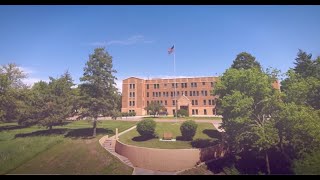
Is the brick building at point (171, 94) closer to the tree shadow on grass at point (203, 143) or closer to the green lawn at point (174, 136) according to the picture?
the green lawn at point (174, 136)

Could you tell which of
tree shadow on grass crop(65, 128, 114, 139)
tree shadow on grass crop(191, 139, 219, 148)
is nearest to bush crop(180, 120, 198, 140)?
tree shadow on grass crop(191, 139, 219, 148)

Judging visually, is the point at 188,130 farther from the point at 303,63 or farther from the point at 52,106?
the point at 303,63

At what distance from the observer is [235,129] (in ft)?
79.0

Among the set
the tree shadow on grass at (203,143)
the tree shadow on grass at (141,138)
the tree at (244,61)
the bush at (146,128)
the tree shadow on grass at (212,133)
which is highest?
the tree at (244,61)

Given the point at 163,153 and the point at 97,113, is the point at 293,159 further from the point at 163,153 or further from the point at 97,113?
the point at 97,113

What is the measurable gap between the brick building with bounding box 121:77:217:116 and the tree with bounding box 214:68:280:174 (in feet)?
134

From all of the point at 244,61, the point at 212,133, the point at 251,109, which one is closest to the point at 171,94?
the point at 244,61

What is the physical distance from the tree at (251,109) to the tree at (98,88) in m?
15.8

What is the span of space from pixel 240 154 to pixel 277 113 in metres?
6.51

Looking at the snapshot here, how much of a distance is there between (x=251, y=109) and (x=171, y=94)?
45.9m

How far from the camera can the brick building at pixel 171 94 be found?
66562mm

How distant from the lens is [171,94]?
227ft

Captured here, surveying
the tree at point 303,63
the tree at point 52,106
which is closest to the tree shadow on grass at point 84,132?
the tree at point 52,106

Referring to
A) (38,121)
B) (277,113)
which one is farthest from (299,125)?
(38,121)
